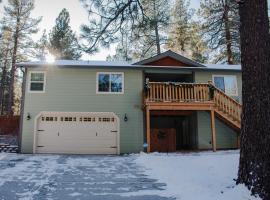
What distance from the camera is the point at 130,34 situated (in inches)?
365

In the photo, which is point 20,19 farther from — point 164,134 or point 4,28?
point 164,134

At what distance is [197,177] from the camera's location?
812 centimetres

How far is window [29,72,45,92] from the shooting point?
15.2 meters

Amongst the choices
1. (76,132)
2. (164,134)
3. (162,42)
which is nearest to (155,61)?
(164,134)

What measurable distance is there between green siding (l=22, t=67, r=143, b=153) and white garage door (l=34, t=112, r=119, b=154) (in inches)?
12.6

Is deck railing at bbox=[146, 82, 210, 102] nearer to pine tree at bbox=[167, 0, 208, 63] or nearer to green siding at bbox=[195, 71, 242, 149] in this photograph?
green siding at bbox=[195, 71, 242, 149]

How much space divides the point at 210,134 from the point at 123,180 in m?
8.81

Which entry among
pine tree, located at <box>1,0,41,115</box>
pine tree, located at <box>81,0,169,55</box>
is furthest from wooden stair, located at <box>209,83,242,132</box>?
pine tree, located at <box>1,0,41,115</box>

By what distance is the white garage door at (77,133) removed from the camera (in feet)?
48.3

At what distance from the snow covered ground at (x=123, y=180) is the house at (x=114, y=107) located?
3.69 metres

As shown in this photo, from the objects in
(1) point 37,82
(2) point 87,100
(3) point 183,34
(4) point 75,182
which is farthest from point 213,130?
(3) point 183,34

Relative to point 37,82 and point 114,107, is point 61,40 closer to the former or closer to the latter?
point 37,82

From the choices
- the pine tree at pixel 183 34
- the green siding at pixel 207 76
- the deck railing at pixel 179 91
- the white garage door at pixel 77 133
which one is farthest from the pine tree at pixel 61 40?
the green siding at pixel 207 76

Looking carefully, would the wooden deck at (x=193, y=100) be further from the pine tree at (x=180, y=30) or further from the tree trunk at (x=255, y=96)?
the pine tree at (x=180, y=30)
